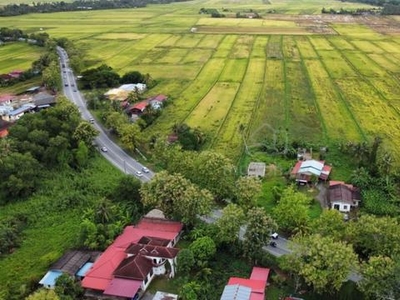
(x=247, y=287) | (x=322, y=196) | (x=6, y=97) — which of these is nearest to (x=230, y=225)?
(x=247, y=287)

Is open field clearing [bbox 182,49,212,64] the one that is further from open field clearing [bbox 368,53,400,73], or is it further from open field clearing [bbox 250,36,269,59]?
open field clearing [bbox 368,53,400,73]

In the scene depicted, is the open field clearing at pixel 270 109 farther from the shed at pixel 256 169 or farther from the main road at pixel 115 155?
the main road at pixel 115 155

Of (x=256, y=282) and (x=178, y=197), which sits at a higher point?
(x=178, y=197)

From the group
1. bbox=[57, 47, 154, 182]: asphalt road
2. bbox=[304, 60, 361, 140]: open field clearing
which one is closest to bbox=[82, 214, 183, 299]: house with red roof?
bbox=[57, 47, 154, 182]: asphalt road

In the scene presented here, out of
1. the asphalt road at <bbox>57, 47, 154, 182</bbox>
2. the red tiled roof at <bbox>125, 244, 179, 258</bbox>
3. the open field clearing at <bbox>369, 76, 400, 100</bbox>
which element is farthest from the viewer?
the open field clearing at <bbox>369, 76, 400, 100</bbox>

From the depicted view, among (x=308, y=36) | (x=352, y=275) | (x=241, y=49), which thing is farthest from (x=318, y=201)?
(x=308, y=36)

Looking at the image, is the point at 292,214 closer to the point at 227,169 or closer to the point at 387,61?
the point at 227,169

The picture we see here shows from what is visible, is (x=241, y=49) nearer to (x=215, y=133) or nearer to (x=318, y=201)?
(x=215, y=133)
